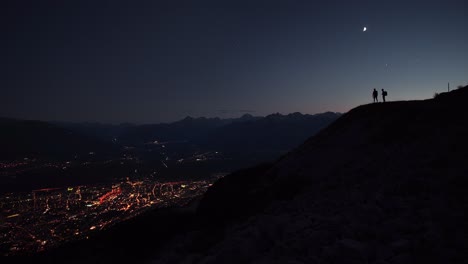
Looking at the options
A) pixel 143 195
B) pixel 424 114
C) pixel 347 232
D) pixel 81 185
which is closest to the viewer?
pixel 347 232

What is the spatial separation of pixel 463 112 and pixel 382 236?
530 inches

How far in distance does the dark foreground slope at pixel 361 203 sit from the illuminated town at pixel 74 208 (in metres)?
51.7

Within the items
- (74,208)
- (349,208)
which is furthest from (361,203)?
(74,208)

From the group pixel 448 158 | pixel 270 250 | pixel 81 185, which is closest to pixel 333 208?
pixel 270 250

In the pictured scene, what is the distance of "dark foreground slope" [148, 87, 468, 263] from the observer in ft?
29.7

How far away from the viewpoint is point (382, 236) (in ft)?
31.0

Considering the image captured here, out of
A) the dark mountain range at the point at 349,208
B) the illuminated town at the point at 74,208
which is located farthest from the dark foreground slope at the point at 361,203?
the illuminated town at the point at 74,208

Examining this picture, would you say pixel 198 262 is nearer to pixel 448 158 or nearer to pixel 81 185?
pixel 448 158

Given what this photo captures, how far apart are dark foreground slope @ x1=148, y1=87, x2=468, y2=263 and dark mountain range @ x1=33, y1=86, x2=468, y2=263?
0.05 meters

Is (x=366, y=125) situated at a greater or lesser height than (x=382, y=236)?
greater

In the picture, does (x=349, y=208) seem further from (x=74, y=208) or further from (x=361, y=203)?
(x=74, y=208)

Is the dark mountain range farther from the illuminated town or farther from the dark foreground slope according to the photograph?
the illuminated town

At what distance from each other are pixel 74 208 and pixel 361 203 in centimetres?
13242

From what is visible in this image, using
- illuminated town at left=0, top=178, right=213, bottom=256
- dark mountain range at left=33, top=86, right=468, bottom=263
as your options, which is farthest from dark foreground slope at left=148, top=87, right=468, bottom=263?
illuminated town at left=0, top=178, right=213, bottom=256
